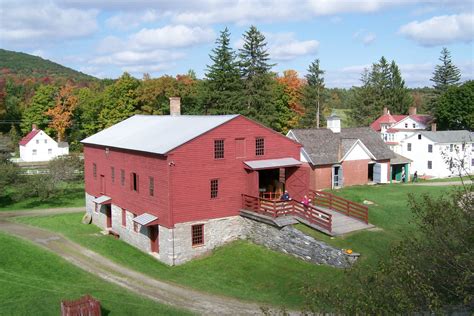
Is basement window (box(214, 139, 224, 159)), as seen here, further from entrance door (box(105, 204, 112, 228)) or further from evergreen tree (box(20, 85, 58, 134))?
evergreen tree (box(20, 85, 58, 134))

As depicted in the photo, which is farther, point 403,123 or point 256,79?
point 403,123

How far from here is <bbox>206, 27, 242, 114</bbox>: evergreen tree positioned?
66213mm

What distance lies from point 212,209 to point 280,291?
747cm

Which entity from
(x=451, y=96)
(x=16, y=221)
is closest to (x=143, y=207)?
(x=16, y=221)

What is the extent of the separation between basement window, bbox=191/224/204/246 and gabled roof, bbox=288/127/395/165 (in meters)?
15.2

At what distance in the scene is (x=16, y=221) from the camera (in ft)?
124

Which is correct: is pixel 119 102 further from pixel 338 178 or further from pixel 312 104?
pixel 338 178

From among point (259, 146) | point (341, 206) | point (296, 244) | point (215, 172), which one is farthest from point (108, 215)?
point (341, 206)

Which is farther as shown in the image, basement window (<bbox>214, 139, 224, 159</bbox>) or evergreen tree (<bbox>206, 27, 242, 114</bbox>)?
evergreen tree (<bbox>206, 27, 242, 114</bbox>)

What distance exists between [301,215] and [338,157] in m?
15.6

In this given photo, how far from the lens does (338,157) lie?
42.8 meters

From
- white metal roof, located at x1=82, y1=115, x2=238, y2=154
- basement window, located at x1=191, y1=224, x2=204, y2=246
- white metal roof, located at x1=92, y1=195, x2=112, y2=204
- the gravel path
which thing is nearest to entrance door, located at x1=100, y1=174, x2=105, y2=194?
white metal roof, located at x1=92, y1=195, x2=112, y2=204

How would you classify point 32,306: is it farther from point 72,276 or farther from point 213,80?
point 213,80

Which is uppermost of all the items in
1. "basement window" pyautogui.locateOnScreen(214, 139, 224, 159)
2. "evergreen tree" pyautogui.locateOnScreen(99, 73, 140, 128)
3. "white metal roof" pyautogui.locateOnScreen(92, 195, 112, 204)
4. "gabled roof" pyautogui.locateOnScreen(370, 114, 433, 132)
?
"evergreen tree" pyautogui.locateOnScreen(99, 73, 140, 128)
